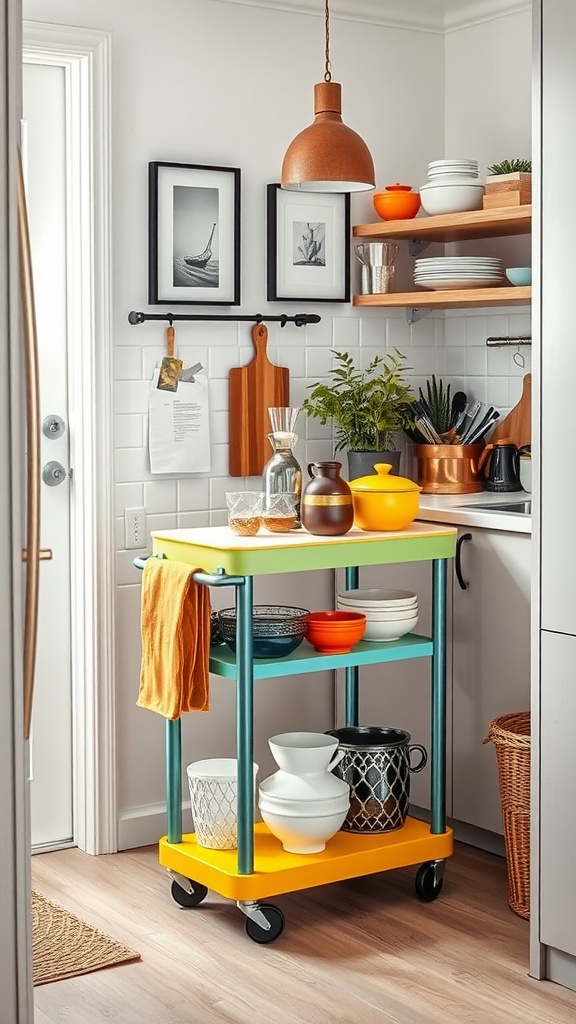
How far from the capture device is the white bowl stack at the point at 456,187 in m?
3.97

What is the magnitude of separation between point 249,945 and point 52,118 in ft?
7.63

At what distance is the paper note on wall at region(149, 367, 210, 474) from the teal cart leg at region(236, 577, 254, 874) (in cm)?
85

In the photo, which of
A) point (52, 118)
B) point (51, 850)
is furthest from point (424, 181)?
point (51, 850)

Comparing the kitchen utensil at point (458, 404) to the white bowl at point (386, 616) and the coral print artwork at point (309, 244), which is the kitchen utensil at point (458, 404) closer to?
the coral print artwork at point (309, 244)

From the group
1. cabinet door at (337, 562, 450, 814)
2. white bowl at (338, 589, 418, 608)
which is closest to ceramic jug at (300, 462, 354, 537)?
white bowl at (338, 589, 418, 608)

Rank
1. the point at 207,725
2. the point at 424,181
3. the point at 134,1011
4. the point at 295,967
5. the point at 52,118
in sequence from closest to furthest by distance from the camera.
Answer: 1. the point at 134,1011
2. the point at 295,967
3. the point at 52,118
4. the point at 207,725
5. the point at 424,181

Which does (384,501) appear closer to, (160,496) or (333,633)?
(333,633)

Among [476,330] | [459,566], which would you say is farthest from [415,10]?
[459,566]

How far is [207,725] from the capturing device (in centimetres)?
406

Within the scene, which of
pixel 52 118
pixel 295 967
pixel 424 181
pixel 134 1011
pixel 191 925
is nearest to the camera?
pixel 134 1011

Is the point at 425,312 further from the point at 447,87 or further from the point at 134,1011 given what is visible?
the point at 134,1011

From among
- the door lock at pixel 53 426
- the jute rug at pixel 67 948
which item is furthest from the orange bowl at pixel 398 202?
the jute rug at pixel 67 948

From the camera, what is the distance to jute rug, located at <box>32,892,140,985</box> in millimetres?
3115

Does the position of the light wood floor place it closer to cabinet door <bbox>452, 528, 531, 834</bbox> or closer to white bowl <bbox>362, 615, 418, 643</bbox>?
cabinet door <bbox>452, 528, 531, 834</bbox>
